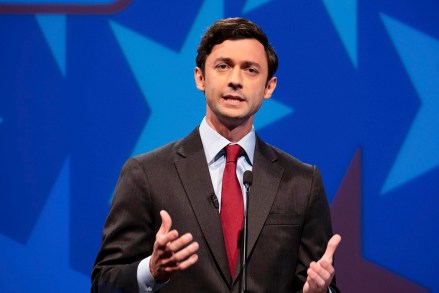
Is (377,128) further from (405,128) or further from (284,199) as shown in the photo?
(284,199)

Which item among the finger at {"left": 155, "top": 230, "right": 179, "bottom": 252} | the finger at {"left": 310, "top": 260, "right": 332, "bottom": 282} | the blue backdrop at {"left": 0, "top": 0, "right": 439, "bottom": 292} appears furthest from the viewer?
the blue backdrop at {"left": 0, "top": 0, "right": 439, "bottom": 292}

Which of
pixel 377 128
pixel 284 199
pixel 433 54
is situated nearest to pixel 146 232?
pixel 284 199

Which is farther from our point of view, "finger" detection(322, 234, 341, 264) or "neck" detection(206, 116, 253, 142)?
"neck" detection(206, 116, 253, 142)

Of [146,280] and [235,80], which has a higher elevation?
[235,80]

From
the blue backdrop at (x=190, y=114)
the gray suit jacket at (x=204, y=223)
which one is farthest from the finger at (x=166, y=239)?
the blue backdrop at (x=190, y=114)

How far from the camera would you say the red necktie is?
84.8 inches

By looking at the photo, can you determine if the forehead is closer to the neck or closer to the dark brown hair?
the dark brown hair

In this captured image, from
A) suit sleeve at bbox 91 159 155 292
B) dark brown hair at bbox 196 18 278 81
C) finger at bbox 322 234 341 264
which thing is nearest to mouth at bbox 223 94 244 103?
dark brown hair at bbox 196 18 278 81

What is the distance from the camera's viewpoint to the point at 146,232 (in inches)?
86.2

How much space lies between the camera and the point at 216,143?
2314 mm

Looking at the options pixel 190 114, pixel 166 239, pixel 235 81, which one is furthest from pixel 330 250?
pixel 190 114

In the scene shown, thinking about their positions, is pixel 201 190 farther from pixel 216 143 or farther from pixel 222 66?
pixel 222 66

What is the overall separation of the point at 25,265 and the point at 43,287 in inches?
5.0

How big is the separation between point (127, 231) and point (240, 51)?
692mm
